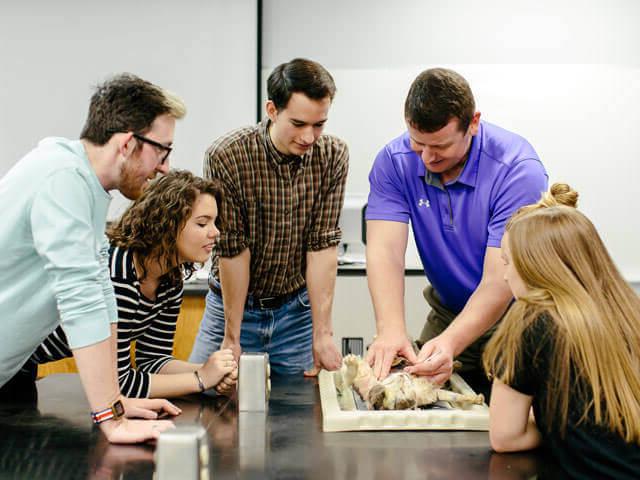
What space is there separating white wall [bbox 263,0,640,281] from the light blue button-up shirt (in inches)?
109

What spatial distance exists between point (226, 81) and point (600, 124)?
2.14 meters

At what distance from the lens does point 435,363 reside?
6.29 ft

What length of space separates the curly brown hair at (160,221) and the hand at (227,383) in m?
0.32

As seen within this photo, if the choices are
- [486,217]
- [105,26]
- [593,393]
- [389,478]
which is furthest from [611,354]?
[105,26]

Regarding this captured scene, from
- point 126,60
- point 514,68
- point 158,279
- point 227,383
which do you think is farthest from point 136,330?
point 514,68

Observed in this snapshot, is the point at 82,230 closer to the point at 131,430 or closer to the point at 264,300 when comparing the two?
the point at 131,430

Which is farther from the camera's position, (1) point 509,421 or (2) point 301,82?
(2) point 301,82

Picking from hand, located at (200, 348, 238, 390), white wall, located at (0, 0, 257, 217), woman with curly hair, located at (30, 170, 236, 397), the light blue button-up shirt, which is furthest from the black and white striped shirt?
white wall, located at (0, 0, 257, 217)

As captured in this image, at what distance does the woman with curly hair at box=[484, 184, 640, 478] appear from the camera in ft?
4.56

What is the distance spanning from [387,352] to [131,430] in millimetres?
733

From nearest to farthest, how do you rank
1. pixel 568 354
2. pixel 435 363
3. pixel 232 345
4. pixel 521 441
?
pixel 568 354, pixel 521 441, pixel 435 363, pixel 232 345

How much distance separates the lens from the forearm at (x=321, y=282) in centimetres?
258

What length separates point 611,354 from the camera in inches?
55.6

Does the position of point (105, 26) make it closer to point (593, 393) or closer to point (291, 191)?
point (291, 191)
